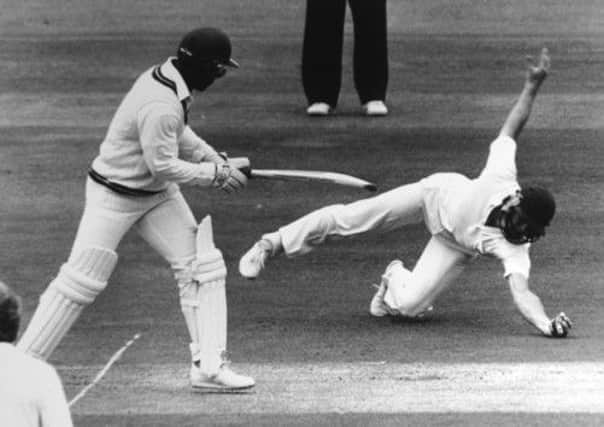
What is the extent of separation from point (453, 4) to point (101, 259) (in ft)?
52.0

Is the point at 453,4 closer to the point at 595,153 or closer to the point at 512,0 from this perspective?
the point at 512,0

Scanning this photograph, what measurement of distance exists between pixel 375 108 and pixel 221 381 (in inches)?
345

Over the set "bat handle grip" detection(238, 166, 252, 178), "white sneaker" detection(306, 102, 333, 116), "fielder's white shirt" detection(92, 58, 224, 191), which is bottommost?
"white sneaker" detection(306, 102, 333, 116)

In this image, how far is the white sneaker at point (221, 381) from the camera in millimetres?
9547

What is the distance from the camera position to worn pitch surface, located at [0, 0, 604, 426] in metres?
9.58

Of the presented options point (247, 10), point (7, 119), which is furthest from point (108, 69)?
point (247, 10)

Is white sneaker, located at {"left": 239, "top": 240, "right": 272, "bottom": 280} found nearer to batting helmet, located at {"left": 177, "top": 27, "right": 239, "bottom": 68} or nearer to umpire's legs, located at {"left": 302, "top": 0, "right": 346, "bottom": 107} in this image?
batting helmet, located at {"left": 177, "top": 27, "right": 239, "bottom": 68}

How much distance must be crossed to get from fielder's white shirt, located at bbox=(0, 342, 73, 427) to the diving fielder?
3467 millimetres

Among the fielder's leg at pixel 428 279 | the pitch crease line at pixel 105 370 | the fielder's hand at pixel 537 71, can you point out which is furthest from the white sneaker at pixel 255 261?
the fielder's hand at pixel 537 71

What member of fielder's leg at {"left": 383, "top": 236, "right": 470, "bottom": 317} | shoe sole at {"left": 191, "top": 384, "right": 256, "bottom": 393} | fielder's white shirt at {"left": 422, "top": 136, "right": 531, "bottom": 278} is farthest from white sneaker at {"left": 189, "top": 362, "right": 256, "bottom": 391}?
fielder's white shirt at {"left": 422, "top": 136, "right": 531, "bottom": 278}

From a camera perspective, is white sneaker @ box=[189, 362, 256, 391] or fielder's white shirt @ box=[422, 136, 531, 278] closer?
white sneaker @ box=[189, 362, 256, 391]

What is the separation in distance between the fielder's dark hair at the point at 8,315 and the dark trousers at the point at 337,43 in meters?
12.0

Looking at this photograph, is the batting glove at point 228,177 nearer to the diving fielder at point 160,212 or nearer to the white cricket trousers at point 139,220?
the diving fielder at point 160,212

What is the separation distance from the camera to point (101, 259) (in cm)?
947
